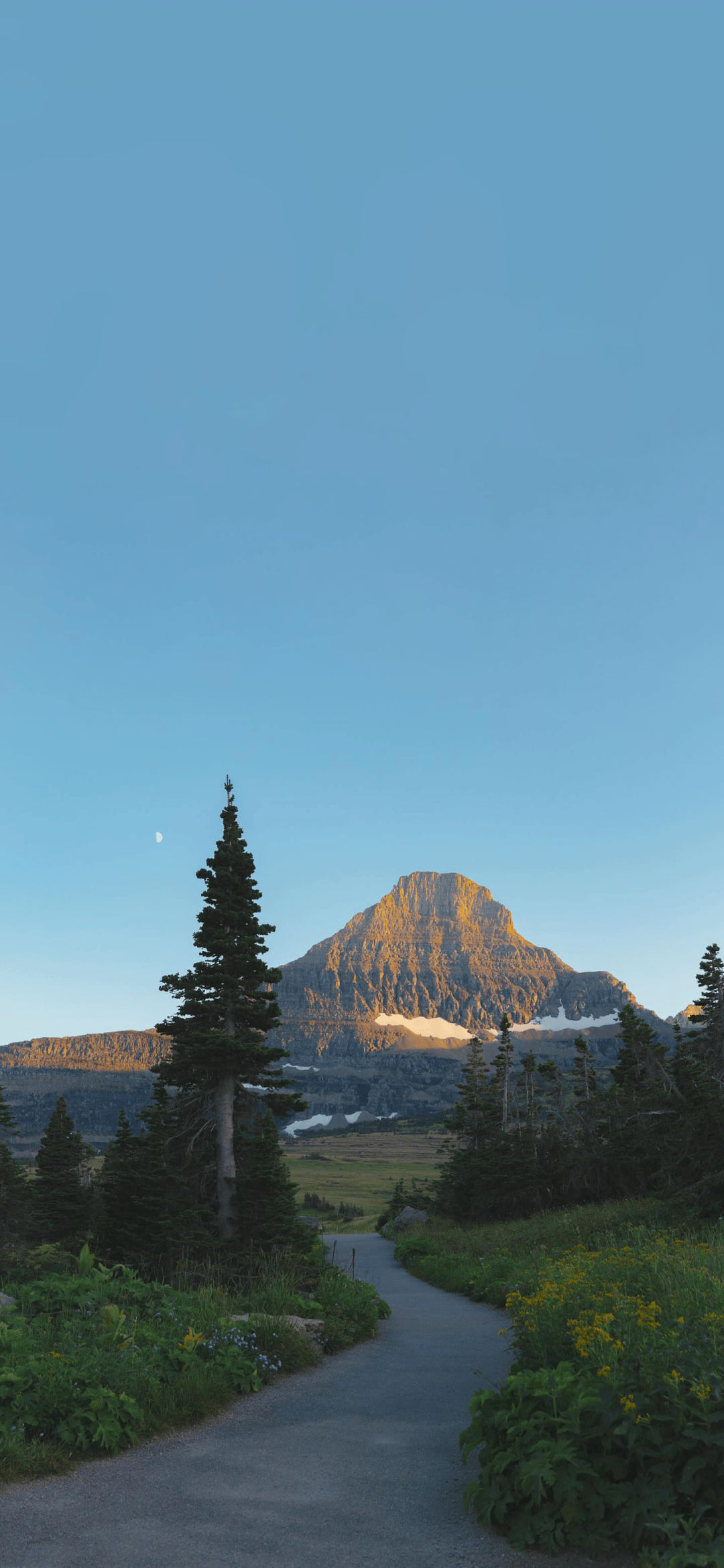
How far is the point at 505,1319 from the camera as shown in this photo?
53.7ft

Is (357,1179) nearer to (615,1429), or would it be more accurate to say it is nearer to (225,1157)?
(225,1157)

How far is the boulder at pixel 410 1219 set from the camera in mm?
48031

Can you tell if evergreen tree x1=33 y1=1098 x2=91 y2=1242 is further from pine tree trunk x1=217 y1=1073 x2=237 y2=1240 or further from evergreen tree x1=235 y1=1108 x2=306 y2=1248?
pine tree trunk x1=217 y1=1073 x2=237 y2=1240

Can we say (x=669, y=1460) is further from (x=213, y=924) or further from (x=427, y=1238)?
(x=427, y=1238)

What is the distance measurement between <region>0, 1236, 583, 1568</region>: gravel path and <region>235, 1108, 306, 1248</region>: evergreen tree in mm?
8996

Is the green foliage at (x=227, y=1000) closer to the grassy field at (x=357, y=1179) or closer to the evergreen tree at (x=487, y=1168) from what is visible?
the evergreen tree at (x=487, y=1168)

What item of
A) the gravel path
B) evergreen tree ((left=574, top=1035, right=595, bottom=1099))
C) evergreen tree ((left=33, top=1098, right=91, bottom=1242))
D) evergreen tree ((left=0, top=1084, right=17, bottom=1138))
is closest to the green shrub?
the gravel path

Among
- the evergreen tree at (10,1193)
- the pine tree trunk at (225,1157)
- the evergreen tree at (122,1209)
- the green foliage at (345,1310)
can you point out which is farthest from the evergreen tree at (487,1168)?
the green foliage at (345,1310)

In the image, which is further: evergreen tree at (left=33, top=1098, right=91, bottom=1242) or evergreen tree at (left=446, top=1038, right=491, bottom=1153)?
evergreen tree at (left=33, top=1098, right=91, bottom=1242)

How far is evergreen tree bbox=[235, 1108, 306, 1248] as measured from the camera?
760 inches

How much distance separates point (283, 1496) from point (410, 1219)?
4699 centimetres

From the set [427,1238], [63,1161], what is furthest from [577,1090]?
[63,1161]

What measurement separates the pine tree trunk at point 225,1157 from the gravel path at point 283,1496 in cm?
924

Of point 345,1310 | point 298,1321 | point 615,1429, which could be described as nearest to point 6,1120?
point 345,1310
